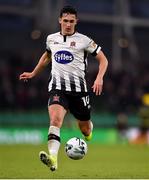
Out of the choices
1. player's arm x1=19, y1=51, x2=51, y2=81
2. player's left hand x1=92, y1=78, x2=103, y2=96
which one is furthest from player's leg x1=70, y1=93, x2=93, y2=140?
player's left hand x1=92, y1=78, x2=103, y2=96

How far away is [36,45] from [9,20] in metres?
1.75

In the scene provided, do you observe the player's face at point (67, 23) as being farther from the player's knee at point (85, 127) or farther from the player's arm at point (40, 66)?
the player's knee at point (85, 127)

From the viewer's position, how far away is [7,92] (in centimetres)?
3216

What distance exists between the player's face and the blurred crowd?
19.8 metres

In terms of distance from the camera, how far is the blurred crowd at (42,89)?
32344mm

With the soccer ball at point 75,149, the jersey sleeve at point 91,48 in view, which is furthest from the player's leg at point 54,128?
the jersey sleeve at point 91,48

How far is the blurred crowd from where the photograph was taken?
32344 millimetres

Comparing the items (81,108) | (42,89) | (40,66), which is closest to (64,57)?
(40,66)

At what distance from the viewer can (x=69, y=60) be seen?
39.8ft

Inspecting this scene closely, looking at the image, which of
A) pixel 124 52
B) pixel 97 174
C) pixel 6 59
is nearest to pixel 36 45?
pixel 6 59

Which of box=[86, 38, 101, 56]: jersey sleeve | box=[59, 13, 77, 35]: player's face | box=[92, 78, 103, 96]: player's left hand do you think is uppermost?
box=[59, 13, 77, 35]: player's face

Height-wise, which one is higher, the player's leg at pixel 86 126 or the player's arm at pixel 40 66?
the player's arm at pixel 40 66

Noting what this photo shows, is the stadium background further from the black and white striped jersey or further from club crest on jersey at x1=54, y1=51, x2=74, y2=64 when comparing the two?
club crest on jersey at x1=54, y1=51, x2=74, y2=64

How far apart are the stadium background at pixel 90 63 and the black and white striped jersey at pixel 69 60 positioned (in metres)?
19.3
